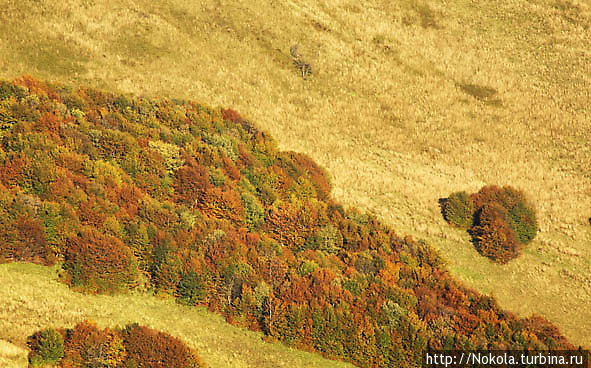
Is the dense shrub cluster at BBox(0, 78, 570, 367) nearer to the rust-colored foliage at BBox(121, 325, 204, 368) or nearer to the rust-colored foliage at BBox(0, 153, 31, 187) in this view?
the rust-colored foliage at BBox(0, 153, 31, 187)

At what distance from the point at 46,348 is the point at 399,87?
215 ft

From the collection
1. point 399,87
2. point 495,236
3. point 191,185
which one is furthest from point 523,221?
point 399,87

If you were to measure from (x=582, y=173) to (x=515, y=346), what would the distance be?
44035mm

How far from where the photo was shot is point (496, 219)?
45812mm

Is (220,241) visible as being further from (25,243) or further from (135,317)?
(25,243)

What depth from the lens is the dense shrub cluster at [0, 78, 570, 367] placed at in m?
26.0

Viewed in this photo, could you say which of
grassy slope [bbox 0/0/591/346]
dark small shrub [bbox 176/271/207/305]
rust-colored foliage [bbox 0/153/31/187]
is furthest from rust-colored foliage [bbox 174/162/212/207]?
grassy slope [bbox 0/0/591/346]

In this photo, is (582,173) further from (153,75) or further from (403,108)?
(153,75)

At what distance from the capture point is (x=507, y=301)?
39188 mm

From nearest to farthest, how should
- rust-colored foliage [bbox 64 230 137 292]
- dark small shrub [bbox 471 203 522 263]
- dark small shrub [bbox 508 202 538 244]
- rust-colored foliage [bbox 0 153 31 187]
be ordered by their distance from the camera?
rust-colored foliage [bbox 64 230 137 292] < rust-colored foliage [bbox 0 153 31 187] < dark small shrub [bbox 471 203 522 263] < dark small shrub [bbox 508 202 538 244]

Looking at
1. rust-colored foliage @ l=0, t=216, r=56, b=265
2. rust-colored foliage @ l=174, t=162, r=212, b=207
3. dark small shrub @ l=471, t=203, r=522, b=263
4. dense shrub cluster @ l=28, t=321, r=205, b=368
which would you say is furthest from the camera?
dark small shrub @ l=471, t=203, r=522, b=263

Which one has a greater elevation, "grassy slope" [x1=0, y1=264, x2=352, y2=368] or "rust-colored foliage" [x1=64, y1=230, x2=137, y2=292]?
"rust-colored foliage" [x1=64, y1=230, x2=137, y2=292]

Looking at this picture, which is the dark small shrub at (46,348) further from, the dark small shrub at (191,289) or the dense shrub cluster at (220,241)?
the dark small shrub at (191,289)

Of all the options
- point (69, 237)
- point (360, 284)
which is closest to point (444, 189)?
point (360, 284)
